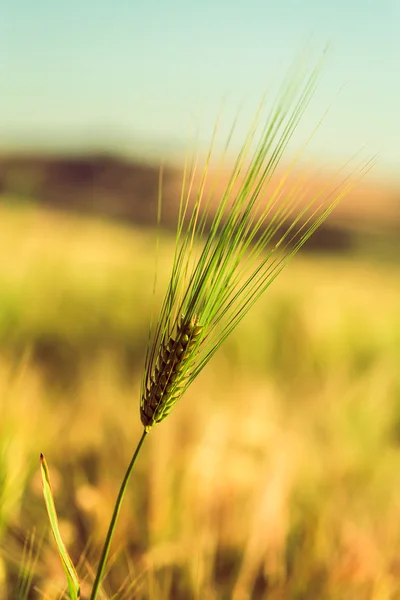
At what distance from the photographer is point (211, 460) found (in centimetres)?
81

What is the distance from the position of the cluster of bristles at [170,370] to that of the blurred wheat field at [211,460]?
0.17 metres

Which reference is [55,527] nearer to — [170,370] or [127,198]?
[170,370]

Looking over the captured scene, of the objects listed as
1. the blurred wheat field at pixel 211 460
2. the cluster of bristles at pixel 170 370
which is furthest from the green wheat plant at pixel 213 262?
the blurred wheat field at pixel 211 460

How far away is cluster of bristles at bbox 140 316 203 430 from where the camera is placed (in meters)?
0.28

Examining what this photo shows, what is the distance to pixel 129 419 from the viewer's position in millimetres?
1065

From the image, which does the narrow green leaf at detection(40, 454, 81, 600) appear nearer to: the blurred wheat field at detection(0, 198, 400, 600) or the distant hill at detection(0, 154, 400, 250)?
the blurred wheat field at detection(0, 198, 400, 600)

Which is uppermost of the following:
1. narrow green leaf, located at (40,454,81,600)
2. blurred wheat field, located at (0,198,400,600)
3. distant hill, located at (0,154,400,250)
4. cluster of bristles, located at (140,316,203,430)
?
distant hill, located at (0,154,400,250)

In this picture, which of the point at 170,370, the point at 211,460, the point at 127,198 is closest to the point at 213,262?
the point at 170,370

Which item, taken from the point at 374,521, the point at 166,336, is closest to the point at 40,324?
the point at 374,521

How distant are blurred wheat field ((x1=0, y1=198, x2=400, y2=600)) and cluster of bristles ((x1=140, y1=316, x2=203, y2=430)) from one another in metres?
0.17

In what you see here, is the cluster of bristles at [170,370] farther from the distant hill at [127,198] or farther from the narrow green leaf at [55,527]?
the distant hill at [127,198]

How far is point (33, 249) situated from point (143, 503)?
1.26m

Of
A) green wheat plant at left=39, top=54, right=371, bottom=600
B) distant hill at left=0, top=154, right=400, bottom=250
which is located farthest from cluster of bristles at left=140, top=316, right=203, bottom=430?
distant hill at left=0, top=154, right=400, bottom=250

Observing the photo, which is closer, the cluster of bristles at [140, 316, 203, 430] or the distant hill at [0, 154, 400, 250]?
the cluster of bristles at [140, 316, 203, 430]
